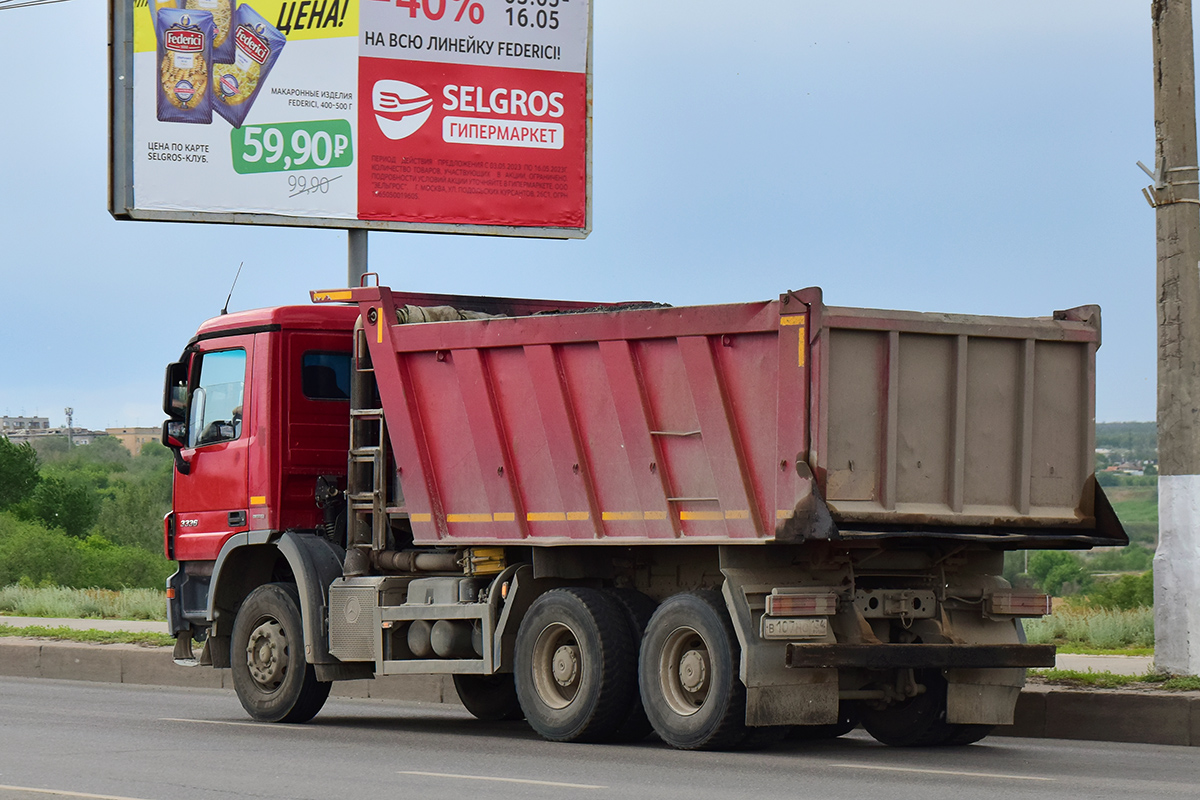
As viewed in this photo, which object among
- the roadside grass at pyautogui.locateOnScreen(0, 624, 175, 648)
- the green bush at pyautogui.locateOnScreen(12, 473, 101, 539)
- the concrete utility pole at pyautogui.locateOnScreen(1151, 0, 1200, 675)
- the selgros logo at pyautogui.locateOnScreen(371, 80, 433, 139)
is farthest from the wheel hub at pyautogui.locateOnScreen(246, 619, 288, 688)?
the green bush at pyautogui.locateOnScreen(12, 473, 101, 539)

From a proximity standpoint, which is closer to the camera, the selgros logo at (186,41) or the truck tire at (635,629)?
the truck tire at (635,629)

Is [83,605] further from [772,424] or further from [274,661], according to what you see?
[772,424]

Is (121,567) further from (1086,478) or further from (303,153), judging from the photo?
(1086,478)

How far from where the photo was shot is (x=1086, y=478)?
36.8 ft

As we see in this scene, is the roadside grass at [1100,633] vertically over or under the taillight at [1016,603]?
under

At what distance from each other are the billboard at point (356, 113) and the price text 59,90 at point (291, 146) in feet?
0.05

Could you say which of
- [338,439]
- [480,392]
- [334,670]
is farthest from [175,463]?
[480,392]

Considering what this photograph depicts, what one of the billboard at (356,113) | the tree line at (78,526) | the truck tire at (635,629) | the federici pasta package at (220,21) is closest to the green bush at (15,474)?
the tree line at (78,526)

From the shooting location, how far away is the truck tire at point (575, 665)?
37.0 feet

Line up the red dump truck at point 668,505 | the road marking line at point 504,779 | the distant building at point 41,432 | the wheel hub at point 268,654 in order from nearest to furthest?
the road marking line at point 504,779
the red dump truck at point 668,505
the wheel hub at point 268,654
the distant building at point 41,432


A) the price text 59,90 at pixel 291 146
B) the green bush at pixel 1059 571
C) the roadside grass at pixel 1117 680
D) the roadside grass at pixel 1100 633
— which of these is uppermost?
the price text 59,90 at pixel 291 146

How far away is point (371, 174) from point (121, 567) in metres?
30.4

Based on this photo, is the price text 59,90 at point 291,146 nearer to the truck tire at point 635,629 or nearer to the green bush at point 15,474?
the truck tire at point 635,629

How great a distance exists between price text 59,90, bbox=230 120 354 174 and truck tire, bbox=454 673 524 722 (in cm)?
748
